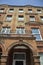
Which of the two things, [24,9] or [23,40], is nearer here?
[23,40]

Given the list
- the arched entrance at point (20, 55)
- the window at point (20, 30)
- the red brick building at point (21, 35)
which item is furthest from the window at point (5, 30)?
the arched entrance at point (20, 55)

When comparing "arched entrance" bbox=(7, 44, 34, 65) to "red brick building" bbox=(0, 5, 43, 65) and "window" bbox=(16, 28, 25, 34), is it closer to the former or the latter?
"red brick building" bbox=(0, 5, 43, 65)

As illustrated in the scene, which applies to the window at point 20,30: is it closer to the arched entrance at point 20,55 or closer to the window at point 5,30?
the window at point 5,30

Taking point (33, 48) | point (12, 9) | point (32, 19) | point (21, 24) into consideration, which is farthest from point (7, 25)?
point (33, 48)

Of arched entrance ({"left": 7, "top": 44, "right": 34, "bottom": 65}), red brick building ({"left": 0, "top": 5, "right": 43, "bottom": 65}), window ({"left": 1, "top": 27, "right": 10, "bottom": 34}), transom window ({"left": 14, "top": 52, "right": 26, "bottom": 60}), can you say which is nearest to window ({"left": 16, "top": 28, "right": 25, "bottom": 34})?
red brick building ({"left": 0, "top": 5, "right": 43, "bottom": 65})

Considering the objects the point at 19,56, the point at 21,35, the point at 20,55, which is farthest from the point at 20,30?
the point at 21,35

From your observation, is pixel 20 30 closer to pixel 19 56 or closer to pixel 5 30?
pixel 5 30

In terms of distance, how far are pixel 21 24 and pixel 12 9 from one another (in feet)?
21.0

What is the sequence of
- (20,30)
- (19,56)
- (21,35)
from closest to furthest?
(21,35) < (19,56) < (20,30)

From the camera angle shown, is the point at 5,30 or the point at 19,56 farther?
the point at 5,30

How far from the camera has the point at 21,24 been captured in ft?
70.1

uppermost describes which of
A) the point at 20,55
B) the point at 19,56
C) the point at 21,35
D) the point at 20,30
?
the point at 20,30

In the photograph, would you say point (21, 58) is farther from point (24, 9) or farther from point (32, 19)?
point (24, 9)

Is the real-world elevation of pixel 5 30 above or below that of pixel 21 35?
above
